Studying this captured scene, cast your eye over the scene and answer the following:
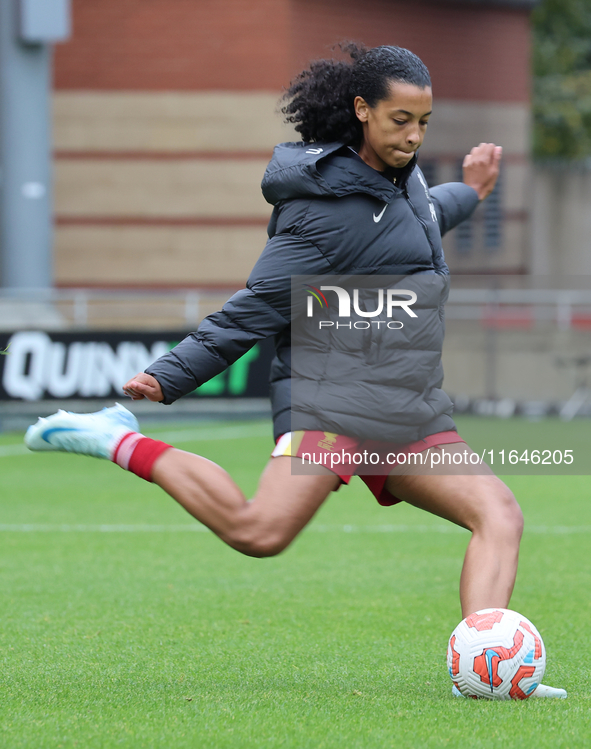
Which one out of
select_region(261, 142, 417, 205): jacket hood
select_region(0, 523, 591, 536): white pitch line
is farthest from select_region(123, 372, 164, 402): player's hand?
select_region(0, 523, 591, 536): white pitch line

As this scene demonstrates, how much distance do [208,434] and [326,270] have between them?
39.5 feet

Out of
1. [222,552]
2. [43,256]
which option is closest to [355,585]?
[222,552]

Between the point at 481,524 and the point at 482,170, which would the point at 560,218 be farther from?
the point at 481,524

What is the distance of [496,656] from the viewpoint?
12.7 ft

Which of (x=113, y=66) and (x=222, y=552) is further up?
(x=113, y=66)

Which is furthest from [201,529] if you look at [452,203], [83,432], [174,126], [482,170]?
[174,126]

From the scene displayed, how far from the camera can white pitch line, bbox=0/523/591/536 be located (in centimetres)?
839

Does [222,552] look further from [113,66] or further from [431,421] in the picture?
[113,66]

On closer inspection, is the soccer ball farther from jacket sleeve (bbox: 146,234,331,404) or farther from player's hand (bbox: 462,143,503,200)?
player's hand (bbox: 462,143,503,200)

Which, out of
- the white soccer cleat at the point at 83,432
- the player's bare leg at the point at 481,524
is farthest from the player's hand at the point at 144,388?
the player's bare leg at the point at 481,524

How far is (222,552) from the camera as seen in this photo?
7609 millimetres

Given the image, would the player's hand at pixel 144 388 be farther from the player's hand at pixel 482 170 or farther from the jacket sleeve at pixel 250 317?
the player's hand at pixel 482 170

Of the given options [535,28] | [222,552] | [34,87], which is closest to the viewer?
[222,552]

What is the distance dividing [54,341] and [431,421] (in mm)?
11408
